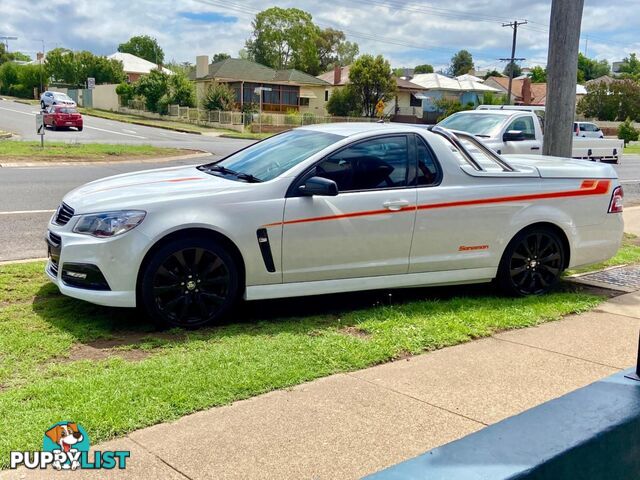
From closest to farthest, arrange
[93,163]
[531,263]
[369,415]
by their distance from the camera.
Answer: [369,415]
[531,263]
[93,163]

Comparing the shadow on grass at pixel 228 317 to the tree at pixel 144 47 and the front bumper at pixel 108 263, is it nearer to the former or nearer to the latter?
the front bumper at pixel 108 263

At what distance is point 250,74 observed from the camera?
6197cm

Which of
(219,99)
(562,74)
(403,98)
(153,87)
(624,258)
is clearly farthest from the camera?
(403,98)

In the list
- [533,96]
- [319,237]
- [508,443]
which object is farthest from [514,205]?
[533,96]

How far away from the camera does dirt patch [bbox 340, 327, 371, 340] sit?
5.32 meters

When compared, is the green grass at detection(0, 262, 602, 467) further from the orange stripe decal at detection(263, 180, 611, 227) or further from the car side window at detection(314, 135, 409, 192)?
the car side window at detection(314, 135, 409, 192)

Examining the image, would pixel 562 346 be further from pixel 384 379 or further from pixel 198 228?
pixel 198 228

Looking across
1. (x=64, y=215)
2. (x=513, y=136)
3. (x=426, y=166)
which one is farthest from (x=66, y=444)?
(x=513, y=136)

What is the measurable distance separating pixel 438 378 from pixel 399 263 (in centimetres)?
163

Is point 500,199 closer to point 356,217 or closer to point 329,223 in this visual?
point 356,217

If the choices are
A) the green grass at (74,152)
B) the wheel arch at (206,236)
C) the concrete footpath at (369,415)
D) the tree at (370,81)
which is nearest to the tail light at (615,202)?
the concrete footpath at (369,415)

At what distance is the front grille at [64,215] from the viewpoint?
17.7 feet

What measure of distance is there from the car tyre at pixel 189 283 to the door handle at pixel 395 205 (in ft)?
4.71

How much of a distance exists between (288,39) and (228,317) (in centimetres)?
9748
